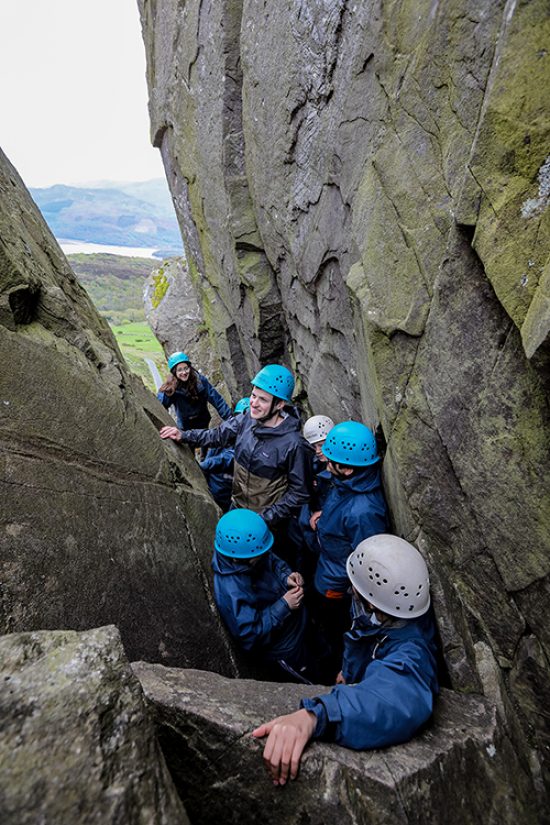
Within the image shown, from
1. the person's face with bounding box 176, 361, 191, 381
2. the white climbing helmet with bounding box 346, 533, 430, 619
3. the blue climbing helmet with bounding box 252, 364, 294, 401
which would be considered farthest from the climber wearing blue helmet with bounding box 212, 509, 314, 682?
the person's face with bounding box 176, 361, 191, 381

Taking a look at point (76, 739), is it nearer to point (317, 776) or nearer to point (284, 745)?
point (284, 745)

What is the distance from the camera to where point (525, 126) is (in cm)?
230

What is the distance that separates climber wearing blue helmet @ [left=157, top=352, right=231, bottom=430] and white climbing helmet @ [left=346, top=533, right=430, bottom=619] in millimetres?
5630

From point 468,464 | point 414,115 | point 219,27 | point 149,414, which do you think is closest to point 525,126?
point 414,115

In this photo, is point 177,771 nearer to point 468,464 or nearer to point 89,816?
point 89,816

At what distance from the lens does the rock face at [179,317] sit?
48.2 ft

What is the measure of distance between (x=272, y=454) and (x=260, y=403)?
0.61 meters

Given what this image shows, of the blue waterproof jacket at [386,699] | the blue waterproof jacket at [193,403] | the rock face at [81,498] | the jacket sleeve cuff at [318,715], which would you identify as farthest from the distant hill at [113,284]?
the jacket sleeve cuff at [318,715]

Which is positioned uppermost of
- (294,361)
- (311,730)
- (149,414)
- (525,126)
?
(525,126)

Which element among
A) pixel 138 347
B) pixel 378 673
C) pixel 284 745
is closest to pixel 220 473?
pixel 378 673

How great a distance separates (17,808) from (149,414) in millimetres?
4559

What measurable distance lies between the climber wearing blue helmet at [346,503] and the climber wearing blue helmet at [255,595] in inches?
17.2

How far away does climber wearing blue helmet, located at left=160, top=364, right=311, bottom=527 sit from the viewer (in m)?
5.30

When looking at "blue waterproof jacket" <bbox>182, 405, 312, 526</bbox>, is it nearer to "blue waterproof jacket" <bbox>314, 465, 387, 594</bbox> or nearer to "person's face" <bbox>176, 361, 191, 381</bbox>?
"blue waterproof jacket" <bbox>314, 465, 387, 594</bbox>
